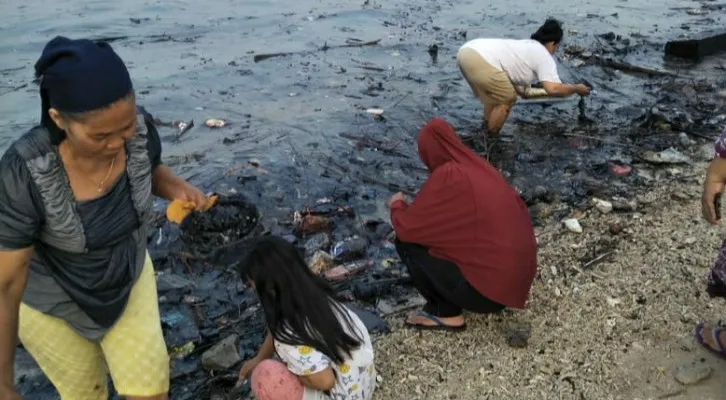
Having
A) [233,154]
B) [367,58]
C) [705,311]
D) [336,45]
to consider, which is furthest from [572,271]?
[336,45]

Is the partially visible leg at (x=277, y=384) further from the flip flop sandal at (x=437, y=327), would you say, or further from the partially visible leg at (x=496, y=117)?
the partially visible leg at (x=496, y=117)

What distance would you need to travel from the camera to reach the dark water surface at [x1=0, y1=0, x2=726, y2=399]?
7.00m

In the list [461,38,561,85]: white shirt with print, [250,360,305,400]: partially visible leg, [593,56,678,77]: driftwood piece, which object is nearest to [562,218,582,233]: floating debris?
[461,38,561,85]: white shirt with print

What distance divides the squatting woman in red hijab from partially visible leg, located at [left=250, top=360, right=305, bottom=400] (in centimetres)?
118

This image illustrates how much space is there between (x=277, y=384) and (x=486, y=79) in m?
5.19

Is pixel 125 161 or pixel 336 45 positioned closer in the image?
pixel 125 161

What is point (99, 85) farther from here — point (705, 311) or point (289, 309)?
point (705, 311)

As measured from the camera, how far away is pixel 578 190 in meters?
6.26

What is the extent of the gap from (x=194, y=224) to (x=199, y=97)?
15.1 ft

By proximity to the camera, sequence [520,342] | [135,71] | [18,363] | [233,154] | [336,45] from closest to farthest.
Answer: [520,342] → [18,363] → [233,154] → [135,71] → [336,45]

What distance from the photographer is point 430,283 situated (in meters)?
4.02

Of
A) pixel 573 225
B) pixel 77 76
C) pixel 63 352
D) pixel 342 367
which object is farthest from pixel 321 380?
pixel 573 225

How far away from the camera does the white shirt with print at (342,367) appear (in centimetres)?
293

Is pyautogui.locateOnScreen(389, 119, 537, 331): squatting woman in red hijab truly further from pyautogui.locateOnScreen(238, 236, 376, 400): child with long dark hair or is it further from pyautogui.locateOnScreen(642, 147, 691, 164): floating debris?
pyautogui.locateOnScreen(642, 147, 691, 164): floating debris
